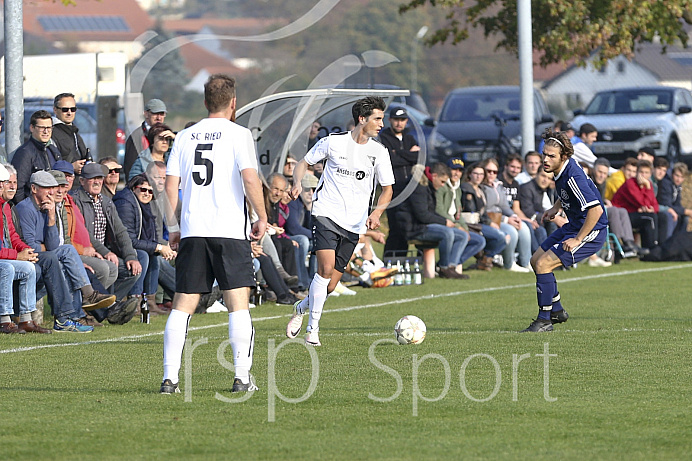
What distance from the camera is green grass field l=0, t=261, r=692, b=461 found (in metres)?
5.91

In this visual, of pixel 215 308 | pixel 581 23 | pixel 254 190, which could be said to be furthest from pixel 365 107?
pixel 581 23

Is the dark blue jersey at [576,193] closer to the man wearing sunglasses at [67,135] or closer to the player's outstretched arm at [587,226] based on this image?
the player's outstretched arm at [587,226]

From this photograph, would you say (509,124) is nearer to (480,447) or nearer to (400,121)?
(400,121)

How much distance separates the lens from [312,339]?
1004 cm

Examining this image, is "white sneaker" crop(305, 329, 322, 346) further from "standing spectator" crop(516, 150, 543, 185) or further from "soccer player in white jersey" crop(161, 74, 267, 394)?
"standing spectator" crop(516, 150, 543, 185)

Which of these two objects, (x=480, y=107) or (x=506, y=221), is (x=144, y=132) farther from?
(x=480, y=107)

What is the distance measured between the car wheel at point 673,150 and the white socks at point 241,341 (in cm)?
2173

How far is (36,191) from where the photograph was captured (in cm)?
1152

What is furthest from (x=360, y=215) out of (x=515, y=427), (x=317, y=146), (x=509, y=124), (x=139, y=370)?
(x=509, y=124)

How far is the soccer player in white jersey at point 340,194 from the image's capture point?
1038 centimetres

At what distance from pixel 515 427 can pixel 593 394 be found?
3.98 ft

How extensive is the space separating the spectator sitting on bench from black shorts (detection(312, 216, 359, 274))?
20.8 ft

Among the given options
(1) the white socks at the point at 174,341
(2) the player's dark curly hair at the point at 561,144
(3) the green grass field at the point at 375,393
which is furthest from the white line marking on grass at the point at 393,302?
(2) the player's dark curly hair at the point at 561,144

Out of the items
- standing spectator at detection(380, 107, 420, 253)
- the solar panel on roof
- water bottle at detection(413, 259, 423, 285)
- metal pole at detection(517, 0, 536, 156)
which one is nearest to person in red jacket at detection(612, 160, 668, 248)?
metal pole at detection(517, 0, 536, 156)
